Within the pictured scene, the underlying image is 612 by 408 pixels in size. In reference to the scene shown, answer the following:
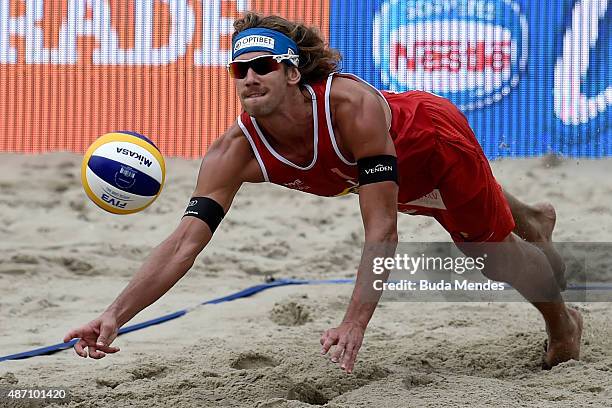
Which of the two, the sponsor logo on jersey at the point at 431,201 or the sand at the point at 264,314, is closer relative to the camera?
the sand at the point at 264,314

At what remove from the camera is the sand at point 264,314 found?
351 centimetres

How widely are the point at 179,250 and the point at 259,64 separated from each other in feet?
2.42

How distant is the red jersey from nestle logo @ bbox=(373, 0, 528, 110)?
155 inches

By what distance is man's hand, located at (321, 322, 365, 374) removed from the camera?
115 inches

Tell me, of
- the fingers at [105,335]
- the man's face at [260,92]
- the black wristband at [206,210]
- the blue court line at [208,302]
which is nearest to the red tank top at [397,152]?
the man's face at [260,92]

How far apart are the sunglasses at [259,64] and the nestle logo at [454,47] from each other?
4.49m

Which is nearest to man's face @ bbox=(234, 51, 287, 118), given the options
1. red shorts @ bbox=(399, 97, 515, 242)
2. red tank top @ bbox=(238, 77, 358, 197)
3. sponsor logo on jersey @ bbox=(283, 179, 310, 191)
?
red tank top @ bbox=(238, 77, 358, 197)

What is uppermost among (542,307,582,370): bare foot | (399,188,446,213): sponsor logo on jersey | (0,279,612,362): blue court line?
(399,188,446,213): sponsor logo on jersey

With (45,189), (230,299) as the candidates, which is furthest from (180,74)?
(230,299)

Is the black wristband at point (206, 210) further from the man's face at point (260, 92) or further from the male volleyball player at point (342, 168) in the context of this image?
the man's face at point (260, 92)

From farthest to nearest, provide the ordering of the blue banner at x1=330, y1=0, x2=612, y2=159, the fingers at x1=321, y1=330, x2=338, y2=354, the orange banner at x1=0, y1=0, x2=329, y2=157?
the orange banner at x1=0, y1=0, x2=329, y2=157
the blue banner at x1=330, y1=0, x2=612, y2=159
the fingers at x1=321, y1=330, x2=338, y2=354

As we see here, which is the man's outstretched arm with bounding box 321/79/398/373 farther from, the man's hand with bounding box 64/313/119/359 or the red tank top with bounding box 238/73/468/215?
the man's hand with bounding box 64/313/119/359

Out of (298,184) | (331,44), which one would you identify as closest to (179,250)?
(298,184)

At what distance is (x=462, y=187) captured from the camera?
3.69 meters
